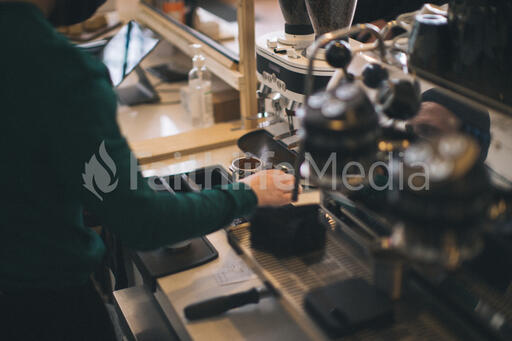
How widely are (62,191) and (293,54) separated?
733 millimetres

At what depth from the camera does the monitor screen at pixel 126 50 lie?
2072 millimetres

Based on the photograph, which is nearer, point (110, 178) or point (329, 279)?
point (110, 178)

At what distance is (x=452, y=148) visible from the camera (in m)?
0.61

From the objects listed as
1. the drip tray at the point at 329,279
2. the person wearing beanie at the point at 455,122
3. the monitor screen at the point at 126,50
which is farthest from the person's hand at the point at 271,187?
the monitor screen at the point at 126,50

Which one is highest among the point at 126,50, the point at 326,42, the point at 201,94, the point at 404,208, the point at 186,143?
the point at 326,42

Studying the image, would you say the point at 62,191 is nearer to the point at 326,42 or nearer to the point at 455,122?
the point at 326,42

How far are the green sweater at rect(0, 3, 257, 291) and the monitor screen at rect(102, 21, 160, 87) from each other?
3.73 ft

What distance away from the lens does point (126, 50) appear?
2141mm

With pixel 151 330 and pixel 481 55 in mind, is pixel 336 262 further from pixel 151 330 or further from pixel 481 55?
pixel 151 330

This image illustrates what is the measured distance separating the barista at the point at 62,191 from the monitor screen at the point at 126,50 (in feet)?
3.67

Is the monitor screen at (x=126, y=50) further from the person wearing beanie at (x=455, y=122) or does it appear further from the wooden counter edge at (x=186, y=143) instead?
the person wearing beanie at (x=455, y=122)

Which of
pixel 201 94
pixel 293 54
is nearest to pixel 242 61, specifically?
pixel 201 94

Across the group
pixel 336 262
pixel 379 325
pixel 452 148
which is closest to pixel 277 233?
pixel 336 262

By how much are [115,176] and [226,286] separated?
1.26 ft
